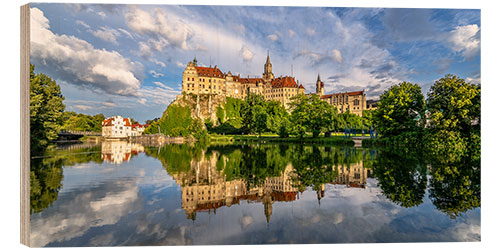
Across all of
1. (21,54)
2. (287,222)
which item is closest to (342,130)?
(287,222)

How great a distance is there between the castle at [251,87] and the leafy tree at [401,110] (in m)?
34.5

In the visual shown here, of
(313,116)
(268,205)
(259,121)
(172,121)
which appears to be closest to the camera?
(268,205)

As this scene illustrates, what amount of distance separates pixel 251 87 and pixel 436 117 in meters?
53.5

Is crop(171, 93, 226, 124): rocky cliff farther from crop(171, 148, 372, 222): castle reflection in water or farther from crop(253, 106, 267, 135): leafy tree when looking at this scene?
crop(171, 148, 372, 222): castle reflection in water

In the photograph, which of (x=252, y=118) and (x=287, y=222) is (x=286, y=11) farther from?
(x=252, y=118)

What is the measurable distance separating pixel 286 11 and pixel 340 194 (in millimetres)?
6461

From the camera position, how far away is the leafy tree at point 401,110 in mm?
19266

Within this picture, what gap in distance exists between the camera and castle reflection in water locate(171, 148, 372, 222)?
567 cm

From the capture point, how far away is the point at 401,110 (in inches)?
786

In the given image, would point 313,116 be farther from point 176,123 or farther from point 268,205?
point 176,123

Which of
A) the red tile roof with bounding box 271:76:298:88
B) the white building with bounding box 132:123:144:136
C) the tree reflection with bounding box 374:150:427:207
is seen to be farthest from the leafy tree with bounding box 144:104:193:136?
the tree reflection with bounding box 374:150:427:207

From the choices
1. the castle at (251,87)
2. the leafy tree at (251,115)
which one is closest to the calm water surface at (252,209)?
the leafy tree at (251,115)

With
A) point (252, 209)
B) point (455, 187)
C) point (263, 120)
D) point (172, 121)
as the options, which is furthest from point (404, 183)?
point (172, 121)

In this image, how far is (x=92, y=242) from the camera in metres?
4.18
